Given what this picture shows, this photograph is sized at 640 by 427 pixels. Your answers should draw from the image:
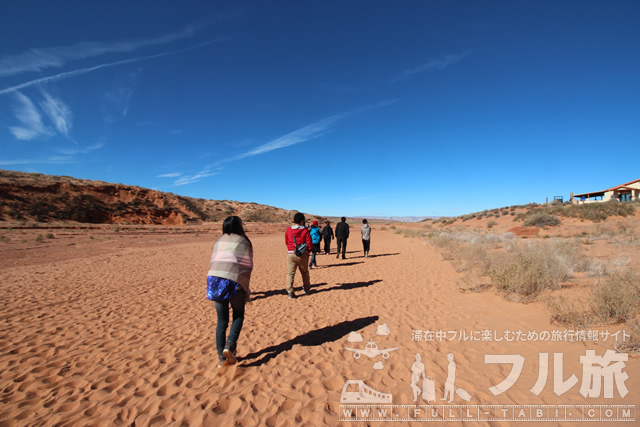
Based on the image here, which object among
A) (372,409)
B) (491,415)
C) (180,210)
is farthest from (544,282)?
(180,210)

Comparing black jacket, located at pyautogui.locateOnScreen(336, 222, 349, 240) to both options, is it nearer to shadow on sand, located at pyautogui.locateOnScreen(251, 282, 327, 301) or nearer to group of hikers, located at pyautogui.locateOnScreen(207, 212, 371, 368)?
shadow on sand, located at pyautogui.locateOnScreen(251, 282, 327, 301)

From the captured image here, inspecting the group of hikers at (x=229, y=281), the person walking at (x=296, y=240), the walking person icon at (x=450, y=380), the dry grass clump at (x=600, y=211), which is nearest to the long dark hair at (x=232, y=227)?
the group of hikers at (x=229, y=281)

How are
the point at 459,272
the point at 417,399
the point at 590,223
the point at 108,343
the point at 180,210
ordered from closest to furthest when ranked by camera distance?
1. the point at 417,399
2. the point at 108,343
3. the point at 459,272
4. the point at 590,223
5. the point at 180,210

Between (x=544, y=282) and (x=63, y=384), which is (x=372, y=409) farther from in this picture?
(x=544, y=282)

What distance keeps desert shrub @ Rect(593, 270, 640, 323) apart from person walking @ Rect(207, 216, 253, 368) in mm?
5324

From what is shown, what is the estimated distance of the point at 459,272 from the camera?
31.1ft

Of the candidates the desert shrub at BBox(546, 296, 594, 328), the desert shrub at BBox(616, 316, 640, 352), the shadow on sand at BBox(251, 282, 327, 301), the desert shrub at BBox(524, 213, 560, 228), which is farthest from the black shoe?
the desert shrub at BBox(524, 213, 560, 228)

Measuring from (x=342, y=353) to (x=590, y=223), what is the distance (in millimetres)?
27698

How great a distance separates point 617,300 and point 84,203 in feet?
152

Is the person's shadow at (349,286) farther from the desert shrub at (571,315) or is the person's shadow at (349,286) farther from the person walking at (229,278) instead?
the desert shrub at (571,315)

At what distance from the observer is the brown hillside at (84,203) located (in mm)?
29766

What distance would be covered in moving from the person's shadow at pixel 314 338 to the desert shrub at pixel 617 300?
3.52 meters

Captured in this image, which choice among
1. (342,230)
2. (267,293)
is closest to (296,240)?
(267,293)

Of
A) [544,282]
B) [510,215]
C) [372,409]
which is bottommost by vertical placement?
[372,409]
